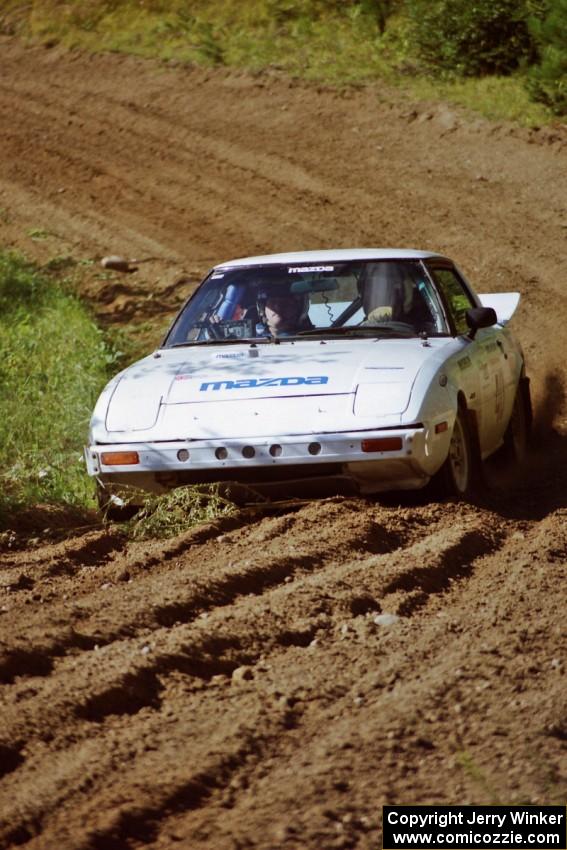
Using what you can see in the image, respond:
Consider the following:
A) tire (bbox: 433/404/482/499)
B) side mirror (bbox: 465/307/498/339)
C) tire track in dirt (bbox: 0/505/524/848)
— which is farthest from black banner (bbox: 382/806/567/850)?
side mirror (bbox: 465/307/498/339)

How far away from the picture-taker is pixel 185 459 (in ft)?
23.4

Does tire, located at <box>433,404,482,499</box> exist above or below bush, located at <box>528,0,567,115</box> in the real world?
below

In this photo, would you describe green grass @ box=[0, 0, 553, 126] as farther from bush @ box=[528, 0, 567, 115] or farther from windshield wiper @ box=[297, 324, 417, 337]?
windshield wiper @ box=[297, 324, 417, 337]

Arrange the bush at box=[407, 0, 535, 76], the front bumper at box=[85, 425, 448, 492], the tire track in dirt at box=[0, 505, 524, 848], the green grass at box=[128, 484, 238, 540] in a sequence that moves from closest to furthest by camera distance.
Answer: the tire track in dirt at box=[0, 505, 524, 848] < the front bumper at box=[85, 425, 448, 492] < the green grass at box=[128, 484, 238, 540] < the bush at box=[407, 0, 535, 76]

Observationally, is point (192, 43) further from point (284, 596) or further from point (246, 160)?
point (284, 596)

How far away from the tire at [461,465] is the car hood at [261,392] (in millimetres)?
468

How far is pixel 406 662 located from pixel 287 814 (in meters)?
1.32

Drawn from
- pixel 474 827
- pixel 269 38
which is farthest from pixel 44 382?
pixel 269 38

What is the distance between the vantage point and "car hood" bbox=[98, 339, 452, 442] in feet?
23.2

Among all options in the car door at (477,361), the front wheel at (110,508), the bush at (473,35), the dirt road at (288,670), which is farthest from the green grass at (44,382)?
the bush at (473,35)

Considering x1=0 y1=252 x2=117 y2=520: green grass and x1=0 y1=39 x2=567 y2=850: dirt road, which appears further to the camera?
x1=0 y1=252 x2=117 y2=520: green grass

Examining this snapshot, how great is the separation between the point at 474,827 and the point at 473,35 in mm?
19630

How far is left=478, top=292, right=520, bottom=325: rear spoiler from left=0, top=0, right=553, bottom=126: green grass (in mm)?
11111

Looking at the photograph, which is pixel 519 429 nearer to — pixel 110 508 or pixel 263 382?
pixel 263 382
